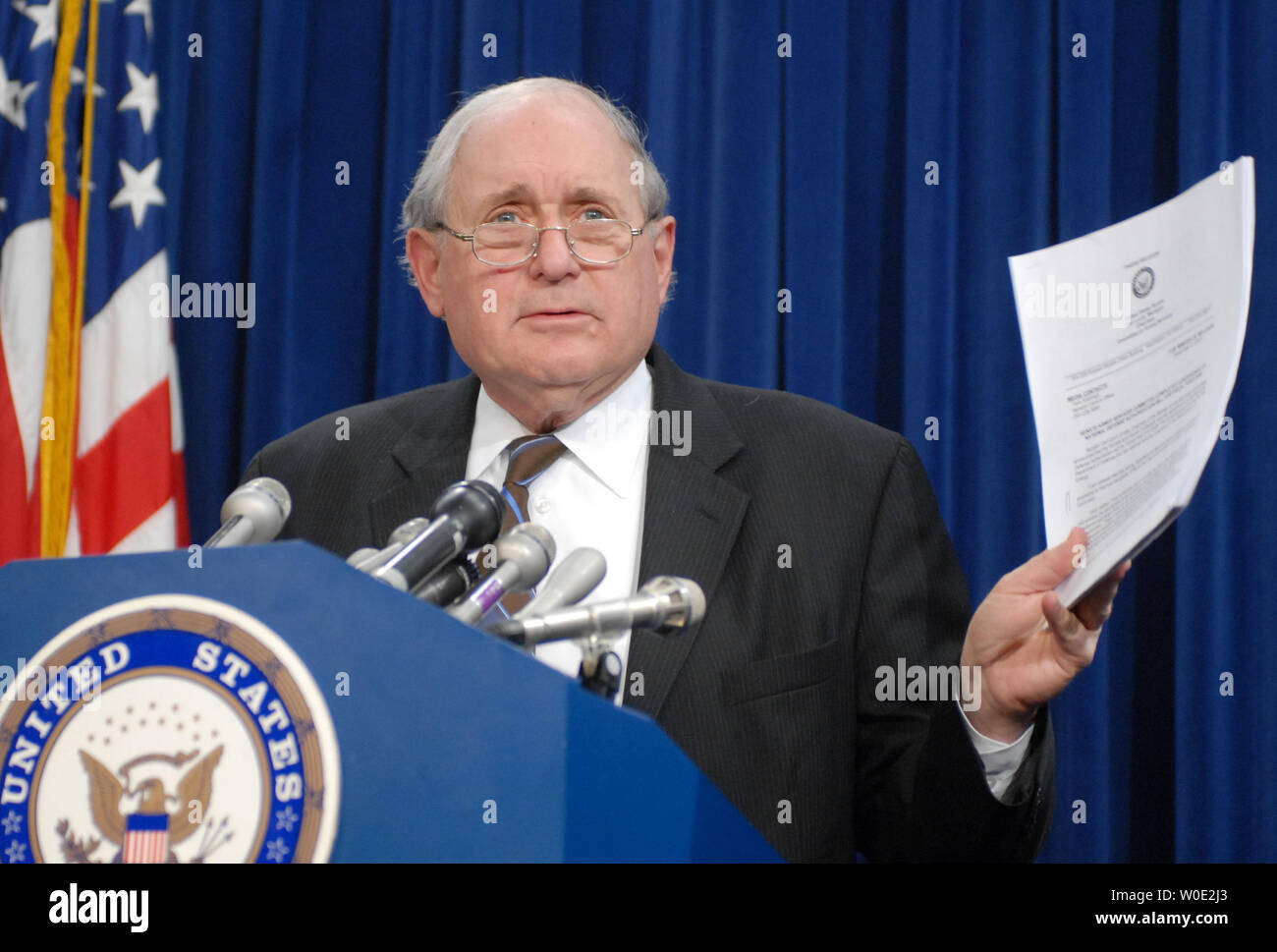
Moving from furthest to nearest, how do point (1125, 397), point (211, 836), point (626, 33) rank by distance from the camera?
point (626, 33) → point (1125, 397) → point (211, 836)

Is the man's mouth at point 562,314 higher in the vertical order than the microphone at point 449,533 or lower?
higher

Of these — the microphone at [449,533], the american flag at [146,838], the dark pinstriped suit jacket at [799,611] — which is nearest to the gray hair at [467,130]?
the dark pinstriped suit jacket at [799,611]

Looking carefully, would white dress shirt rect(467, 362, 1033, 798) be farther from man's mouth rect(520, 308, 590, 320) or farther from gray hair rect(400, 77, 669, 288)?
gray hair rect(400, 77, 669, 288)

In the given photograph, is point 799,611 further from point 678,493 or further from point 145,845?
point 145,845

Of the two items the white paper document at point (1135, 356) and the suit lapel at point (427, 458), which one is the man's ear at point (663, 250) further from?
the white paper document at point (1135, 356)

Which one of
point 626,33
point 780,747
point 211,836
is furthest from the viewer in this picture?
point 626,33

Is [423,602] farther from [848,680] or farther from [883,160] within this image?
[883,160]

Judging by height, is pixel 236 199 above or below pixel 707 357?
above

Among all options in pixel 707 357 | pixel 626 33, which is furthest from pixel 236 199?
pixel 707 357

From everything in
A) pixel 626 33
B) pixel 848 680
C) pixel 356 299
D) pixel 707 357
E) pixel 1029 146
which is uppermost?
pixel 626 33

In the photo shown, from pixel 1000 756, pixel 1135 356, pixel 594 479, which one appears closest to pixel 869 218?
pixel 594 479

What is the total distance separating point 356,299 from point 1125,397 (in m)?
2.29

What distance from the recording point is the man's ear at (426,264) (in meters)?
1.96

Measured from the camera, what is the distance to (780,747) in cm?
159
